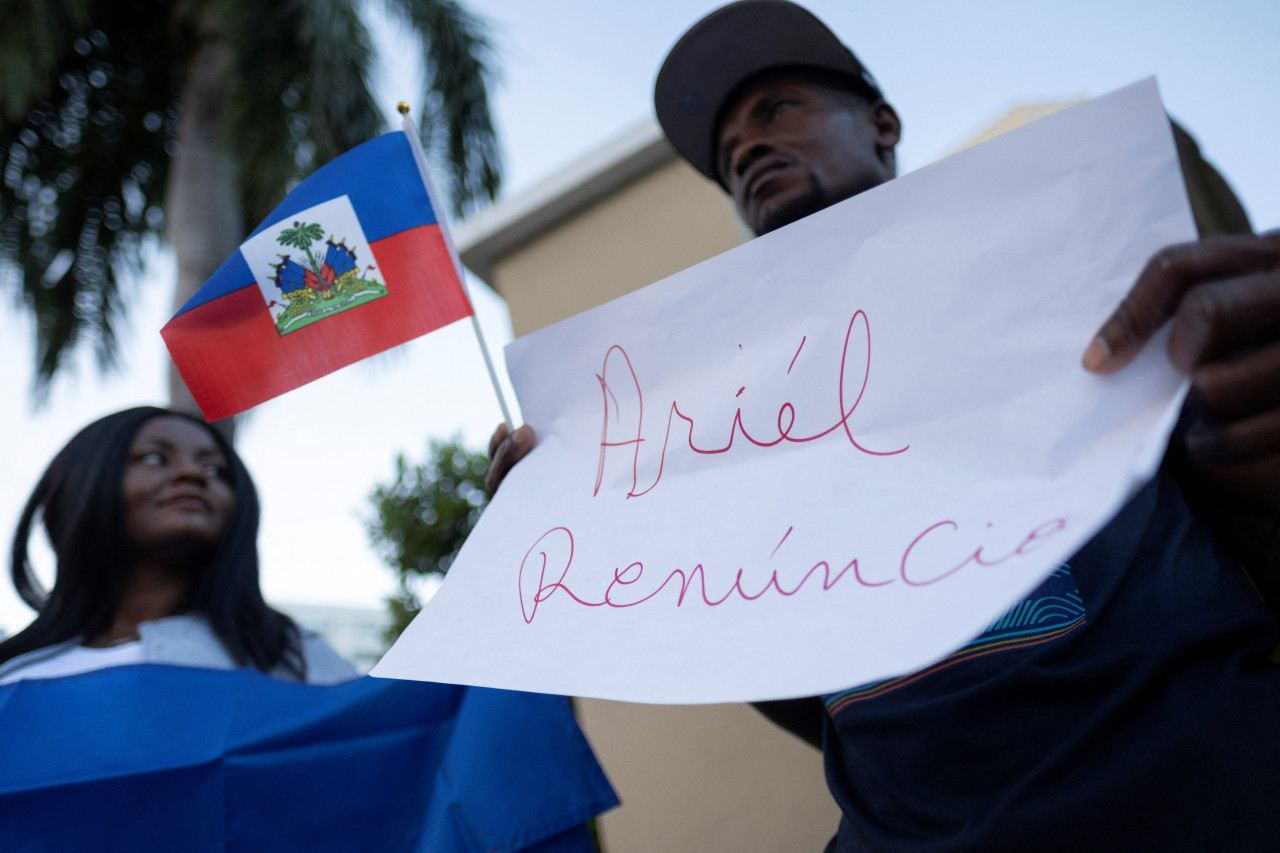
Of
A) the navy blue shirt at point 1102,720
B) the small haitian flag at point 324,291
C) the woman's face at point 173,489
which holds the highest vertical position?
the small haitian flag at point 324,291

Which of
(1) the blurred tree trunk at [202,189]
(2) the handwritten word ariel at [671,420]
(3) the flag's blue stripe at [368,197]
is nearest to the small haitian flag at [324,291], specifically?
(3) the flag's blue stripe at [368,197]

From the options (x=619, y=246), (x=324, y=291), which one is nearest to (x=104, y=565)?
(x=324, y=291)

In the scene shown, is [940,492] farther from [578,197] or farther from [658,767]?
[578,197]

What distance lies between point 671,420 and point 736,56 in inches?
28.8

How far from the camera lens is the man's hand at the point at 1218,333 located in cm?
54

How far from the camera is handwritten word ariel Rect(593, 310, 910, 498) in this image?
28.9 inches

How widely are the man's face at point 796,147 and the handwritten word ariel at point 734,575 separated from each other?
615 mm

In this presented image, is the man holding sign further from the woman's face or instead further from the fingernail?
the woman's face

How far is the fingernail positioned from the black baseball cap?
2.75 ft

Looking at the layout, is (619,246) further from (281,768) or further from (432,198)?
(281,768)

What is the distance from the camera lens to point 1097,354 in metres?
0.60

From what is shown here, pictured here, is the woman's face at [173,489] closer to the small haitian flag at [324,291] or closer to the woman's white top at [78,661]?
the woman's white top at [78,661]

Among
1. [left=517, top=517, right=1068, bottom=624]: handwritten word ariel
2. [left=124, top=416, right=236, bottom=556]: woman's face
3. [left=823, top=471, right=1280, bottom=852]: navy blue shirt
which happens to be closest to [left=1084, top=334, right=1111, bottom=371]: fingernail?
[left=517, top=517, right=1068, bottom=624]: handwritten word ariel

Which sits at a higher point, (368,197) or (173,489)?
(368,197)
